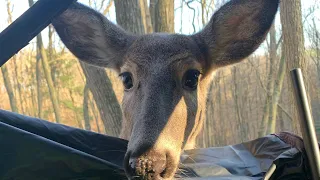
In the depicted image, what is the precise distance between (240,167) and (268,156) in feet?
0.66

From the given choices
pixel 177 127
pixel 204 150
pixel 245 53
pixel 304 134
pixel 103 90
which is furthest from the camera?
pixel 103 90

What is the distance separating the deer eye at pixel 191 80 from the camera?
11.8 ft

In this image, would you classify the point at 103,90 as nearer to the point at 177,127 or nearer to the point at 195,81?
the point at 195,81

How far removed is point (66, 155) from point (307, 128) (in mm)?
1084

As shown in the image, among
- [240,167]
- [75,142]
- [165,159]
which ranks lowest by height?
[240,167]

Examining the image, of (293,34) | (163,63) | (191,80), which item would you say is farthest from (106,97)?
(293,34)

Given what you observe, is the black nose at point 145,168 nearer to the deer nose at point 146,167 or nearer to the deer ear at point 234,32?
the deer nose at point 146,167

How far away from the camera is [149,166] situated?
2.27 m

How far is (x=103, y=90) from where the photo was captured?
6.61m

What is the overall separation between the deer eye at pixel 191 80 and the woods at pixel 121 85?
1.00 metres

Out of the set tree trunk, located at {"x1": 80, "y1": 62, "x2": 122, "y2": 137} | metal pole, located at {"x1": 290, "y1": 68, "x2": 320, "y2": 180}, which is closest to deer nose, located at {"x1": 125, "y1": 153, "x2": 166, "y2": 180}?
metal pole, located at {"x1": 290, "y1": 68, "x2": 320, "y2": 180}

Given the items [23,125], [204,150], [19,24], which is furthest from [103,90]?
[19,24]

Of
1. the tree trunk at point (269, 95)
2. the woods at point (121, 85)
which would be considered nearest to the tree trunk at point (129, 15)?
the woods at point (121, 85)

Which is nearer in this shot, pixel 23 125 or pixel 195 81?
pixel 23 125
